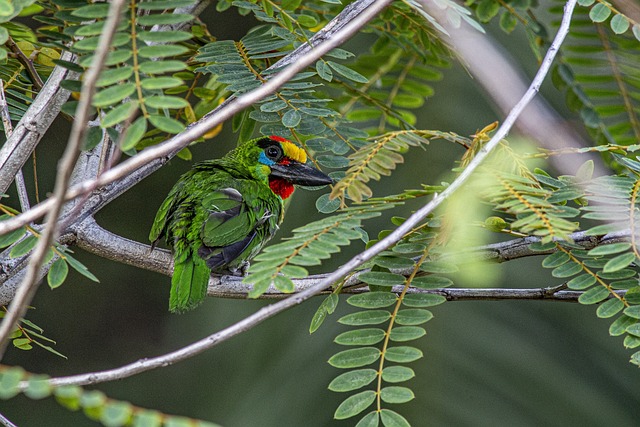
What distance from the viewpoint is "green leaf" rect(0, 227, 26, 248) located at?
140cm

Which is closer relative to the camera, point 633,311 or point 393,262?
point 633,311

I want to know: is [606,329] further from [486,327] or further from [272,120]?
[272,120]

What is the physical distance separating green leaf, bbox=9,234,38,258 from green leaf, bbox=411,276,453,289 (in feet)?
2.32

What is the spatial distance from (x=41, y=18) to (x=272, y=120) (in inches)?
24.0

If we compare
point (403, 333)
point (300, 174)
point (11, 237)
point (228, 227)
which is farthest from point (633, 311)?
point (300, 174)

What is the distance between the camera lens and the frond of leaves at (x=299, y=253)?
1.23m

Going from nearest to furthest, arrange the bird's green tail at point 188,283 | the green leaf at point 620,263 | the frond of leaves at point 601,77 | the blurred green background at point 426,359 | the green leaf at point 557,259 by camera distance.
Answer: the green leaf at point 620,263
the green leaf at point 557,259
the bird's green tail at point 188,283
the frond of leaves at point 601,77
the blurred green background at point 426,359

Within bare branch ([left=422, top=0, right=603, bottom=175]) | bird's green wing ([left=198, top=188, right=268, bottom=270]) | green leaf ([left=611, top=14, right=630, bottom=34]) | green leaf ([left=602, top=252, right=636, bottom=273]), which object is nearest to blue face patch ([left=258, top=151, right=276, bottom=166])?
bird's green wing ([left=198, top=188, right=268, bottom=270])

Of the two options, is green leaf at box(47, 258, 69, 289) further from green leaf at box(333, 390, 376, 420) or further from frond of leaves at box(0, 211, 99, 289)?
green leaf at box(333, 390, 376, 420)

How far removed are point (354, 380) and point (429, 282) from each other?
0.25 metres

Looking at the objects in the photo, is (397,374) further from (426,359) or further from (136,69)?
(426,359)

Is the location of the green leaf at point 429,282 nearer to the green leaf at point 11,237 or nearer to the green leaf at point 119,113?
the green leaf at point 119,113

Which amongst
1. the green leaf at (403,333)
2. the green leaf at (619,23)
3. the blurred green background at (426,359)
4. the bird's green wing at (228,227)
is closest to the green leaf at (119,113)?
the green leaf at (403,333)

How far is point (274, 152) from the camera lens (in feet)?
9.03
